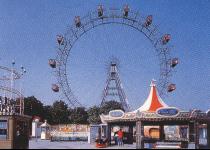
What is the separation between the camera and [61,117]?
322 ft

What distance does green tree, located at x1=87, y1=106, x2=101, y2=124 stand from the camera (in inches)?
3190

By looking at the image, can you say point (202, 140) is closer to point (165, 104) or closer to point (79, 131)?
point (165, 104)

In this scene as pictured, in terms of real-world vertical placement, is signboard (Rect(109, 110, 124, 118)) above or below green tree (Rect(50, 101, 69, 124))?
below

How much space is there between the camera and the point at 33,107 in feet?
309

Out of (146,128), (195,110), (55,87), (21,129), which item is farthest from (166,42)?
(21,129)

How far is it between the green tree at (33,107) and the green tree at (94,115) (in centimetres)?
1429

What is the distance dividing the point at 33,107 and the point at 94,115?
17771 mm

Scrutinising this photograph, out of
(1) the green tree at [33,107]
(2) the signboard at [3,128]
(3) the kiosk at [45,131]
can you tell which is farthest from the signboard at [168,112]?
(1) the green tree at [33,107]

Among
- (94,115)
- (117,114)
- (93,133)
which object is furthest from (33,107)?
(117,114)

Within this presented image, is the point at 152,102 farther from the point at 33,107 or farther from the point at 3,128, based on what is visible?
the point at 33,107

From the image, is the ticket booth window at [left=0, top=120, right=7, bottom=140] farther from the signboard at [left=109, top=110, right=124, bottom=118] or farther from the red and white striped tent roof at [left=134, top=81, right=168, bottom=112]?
the red and white striped tent roof at [left=134, top=81, right=168, bottom=112]

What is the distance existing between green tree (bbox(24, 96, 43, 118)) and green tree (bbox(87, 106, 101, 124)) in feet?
46.9

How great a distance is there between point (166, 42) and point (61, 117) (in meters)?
49.5

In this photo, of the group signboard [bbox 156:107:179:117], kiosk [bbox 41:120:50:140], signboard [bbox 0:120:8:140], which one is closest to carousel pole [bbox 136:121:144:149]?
signboard [bbox 156:107:179:117]
